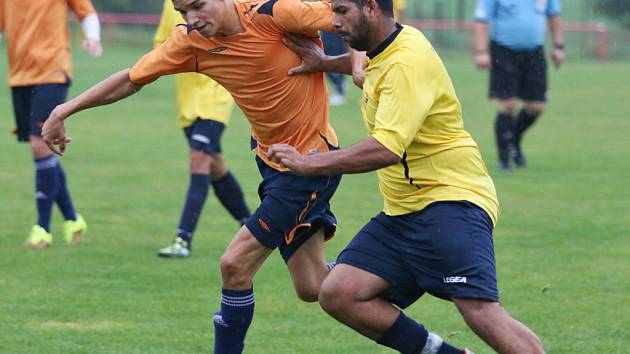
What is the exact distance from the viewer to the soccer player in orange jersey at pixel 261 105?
6055mm

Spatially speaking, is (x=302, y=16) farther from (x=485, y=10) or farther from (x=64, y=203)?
(x=485, y=10)

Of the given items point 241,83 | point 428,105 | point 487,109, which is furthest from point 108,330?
point 487,109

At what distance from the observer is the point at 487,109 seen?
71.5 ft

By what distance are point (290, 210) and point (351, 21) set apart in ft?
4.53

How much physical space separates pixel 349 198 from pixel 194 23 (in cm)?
643

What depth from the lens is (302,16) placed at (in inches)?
239

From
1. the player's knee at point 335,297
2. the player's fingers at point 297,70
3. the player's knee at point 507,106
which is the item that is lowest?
the player's knee at point 507,106

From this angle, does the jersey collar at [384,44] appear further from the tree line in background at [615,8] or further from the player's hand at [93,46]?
the tree line in background at [615,8]

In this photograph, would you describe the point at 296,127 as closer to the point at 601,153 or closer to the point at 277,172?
the point at 277,172

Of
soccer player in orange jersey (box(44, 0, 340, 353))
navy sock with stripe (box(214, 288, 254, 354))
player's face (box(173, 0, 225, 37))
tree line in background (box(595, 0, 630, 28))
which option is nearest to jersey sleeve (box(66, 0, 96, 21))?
soccer player in orange jersey (box(44, 0, 340, 353))

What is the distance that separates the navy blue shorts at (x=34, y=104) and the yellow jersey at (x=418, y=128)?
449 cm

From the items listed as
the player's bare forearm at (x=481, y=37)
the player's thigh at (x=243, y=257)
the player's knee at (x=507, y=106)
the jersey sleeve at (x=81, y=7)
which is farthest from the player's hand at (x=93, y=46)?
the player's knee at (x=507, y=106)

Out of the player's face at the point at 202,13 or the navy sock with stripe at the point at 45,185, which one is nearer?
the player's face at the point at 202,13

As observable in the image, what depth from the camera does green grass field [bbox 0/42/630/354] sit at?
7012 mm
